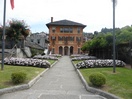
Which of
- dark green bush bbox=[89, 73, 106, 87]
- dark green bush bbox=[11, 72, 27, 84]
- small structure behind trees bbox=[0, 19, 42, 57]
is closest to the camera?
dark green bush bbox=[89, 73, 106, 87]

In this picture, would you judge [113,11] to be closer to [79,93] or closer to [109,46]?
[79,93]

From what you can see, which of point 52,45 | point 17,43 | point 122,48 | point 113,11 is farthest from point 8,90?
point 52,45

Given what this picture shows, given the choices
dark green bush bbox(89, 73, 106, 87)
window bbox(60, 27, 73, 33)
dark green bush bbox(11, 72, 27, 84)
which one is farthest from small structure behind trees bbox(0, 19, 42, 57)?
window bbox(60, 27, 73, 33)

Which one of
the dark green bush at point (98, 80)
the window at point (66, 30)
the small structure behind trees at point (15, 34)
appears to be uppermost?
the window at point (66, 30)

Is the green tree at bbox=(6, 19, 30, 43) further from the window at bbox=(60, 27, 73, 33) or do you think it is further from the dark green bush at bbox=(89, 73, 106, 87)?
the window at bbox=(60, 27, 73, 33)

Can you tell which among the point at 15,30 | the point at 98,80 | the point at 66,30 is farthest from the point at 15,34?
the point at 66,30

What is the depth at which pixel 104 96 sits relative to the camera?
354 inches

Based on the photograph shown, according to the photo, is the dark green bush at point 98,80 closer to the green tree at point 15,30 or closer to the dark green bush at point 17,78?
the dark green bush at point 17,78

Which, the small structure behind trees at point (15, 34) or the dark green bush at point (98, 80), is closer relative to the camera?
the dark green bush at point (98, 80)

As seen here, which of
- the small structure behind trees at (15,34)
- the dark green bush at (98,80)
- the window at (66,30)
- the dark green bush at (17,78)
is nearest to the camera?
the dark green bush at (98,80)

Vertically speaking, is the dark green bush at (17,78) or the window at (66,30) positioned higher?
the window at (66,30)

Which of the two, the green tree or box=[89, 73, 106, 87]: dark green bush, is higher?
the green tree

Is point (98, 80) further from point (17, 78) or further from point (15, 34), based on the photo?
point (15, 34)

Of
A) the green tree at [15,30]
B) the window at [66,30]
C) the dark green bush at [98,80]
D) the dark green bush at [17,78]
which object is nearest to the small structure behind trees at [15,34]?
the green tree at [15,30]
